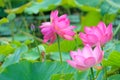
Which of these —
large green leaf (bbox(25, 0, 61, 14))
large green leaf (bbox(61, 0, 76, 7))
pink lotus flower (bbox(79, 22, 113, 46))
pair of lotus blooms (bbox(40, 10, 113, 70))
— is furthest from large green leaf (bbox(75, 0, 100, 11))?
pink lotus flower (bbox(79, 22, 113, 46))

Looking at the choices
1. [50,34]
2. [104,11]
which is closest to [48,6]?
[104,11]

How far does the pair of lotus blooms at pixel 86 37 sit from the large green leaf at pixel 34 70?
0.08m

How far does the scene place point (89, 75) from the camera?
1.10 metres

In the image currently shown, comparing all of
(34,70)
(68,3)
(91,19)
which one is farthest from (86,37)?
(91,19)

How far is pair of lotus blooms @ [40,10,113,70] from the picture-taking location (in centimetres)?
94

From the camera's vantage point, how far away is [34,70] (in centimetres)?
120

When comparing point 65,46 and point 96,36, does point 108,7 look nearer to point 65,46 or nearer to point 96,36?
point 65,46

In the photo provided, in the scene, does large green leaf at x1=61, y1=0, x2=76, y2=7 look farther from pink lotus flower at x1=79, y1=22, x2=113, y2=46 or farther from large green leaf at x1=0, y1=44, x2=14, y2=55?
pink lotus flower at x1=79, y1=22, x2=113, y2=46

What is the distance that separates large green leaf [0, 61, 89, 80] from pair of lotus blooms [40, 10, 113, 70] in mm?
78

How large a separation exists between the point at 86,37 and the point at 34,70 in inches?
9.0

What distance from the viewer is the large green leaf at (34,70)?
1.17 m

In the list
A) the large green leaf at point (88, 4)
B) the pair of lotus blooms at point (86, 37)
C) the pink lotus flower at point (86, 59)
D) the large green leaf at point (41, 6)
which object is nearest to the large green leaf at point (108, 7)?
the large green leaf at point (88, 4)

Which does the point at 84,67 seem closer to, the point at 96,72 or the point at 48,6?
the point at 96,72

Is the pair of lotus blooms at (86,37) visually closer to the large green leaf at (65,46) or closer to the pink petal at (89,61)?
the pink petal at (89,61)
